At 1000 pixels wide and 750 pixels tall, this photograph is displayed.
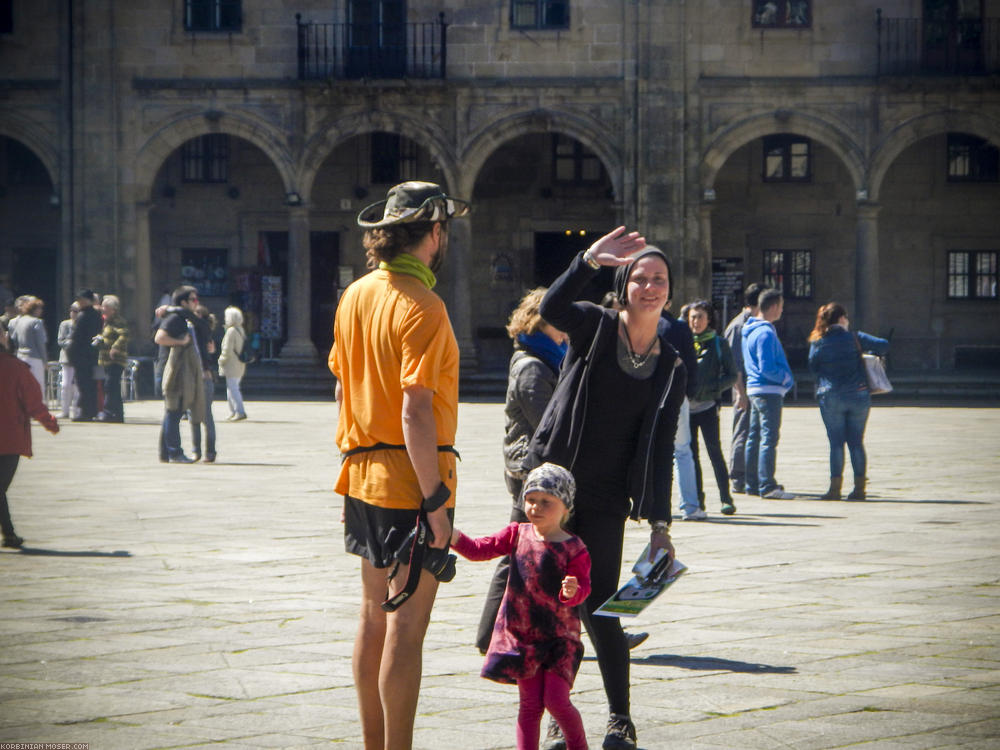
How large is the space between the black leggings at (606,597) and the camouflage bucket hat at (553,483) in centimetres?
36

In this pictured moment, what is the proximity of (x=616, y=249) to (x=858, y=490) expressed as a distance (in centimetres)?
803

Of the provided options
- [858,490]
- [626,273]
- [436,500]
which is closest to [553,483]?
[436,500]

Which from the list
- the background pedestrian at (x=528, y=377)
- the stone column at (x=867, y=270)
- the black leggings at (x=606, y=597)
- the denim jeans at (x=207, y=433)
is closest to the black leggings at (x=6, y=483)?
the background pedestrian at (x=528, y=377)

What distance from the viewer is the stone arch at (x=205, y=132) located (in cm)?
3050

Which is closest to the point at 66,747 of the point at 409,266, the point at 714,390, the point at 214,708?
the point at 214,708

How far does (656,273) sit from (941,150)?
29.0 meters

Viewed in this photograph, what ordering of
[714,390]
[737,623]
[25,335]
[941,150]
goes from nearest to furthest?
[737,623] < [714,390] < [25,335] < [941,150]

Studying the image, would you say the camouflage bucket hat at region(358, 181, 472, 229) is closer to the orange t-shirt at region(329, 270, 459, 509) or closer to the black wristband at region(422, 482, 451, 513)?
the orange t-shirt at region(329, 270, 459, 509)

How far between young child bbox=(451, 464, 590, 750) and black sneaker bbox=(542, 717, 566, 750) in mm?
291

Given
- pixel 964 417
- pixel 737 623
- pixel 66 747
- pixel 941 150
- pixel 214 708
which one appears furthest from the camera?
pixel 941 150

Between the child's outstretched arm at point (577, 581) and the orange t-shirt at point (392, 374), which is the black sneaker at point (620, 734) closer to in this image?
the child's outstretched arm at point (577, 581)

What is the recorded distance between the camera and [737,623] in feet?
24.5

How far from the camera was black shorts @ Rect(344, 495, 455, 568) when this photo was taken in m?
4.73

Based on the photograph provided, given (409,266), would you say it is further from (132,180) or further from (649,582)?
(132,180)
